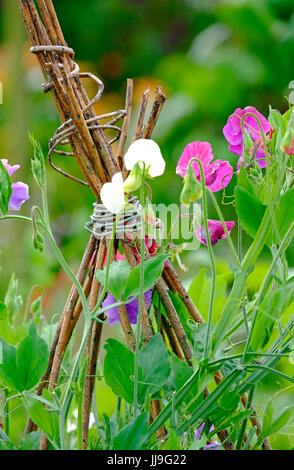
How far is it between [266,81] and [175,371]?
2044mm

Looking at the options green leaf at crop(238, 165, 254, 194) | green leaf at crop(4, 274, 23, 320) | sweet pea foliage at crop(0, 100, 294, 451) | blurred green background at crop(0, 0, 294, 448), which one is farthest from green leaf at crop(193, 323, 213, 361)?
blurred green background at crop(0, 0, 294, 448)

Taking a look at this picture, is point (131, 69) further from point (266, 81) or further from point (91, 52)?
point (266, 81)

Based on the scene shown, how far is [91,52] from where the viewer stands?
12.0 ft

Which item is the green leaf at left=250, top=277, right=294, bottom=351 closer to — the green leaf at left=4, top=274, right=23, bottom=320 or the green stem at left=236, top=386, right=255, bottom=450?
the green stem at left=236, top=386, right=255, bottom=450

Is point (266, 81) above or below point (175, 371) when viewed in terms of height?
above

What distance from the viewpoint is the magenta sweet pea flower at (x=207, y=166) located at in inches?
20.4

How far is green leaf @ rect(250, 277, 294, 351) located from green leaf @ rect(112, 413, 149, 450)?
0.09 m

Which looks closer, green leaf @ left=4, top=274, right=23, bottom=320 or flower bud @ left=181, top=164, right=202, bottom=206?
flower bud @ left=181, top=164, right=202, bottom=206

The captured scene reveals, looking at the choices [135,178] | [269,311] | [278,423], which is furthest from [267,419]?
[135,178]

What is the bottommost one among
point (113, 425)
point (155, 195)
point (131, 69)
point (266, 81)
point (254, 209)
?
point (113, 425)

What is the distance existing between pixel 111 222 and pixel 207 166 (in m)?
0.09

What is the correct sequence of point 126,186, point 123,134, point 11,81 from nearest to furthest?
1. point 126,186
2. point 123,134
3. point 11,81

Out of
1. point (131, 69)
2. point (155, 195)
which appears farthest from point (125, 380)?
point (131, 69)

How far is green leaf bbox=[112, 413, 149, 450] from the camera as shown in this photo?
432 mm
